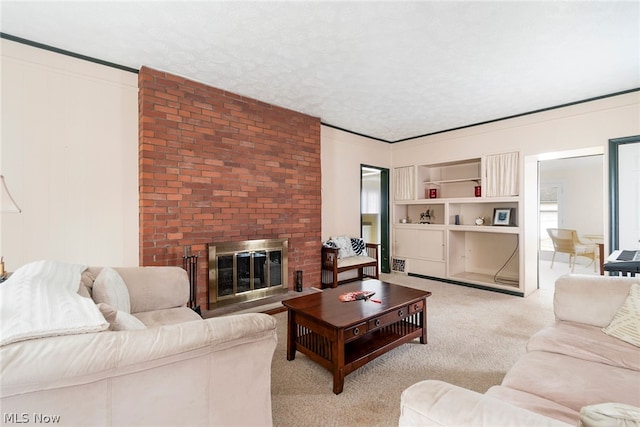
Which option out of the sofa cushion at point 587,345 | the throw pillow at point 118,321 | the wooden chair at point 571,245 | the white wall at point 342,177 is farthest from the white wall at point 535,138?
the throw pillow at point 118,321

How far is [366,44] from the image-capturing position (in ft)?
8.08

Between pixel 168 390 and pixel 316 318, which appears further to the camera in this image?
pixel 316 318

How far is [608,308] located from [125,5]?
3769mm

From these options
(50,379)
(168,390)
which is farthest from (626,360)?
(50,379)

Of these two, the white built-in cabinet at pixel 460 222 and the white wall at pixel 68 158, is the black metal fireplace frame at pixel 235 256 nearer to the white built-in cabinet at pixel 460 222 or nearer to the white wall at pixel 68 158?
the white wall at pixel 68 158

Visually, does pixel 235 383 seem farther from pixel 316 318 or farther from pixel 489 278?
pixel 489 278

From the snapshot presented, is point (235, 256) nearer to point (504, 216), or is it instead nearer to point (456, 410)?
point (456, 410)

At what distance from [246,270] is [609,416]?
131 inches

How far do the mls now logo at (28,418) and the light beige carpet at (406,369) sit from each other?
109 centimetres

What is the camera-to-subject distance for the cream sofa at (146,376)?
0.84 meters

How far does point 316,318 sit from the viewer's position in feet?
6.78

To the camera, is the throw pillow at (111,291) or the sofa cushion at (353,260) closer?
the throw pillow at (111,291)

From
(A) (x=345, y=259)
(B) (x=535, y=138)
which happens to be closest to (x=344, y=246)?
(A) (x=345, y=259)

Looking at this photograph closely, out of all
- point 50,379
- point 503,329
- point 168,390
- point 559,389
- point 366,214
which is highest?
point 366,214
